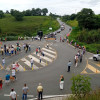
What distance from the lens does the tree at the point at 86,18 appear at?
5677 cm

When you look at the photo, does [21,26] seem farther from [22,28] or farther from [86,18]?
[86,18]

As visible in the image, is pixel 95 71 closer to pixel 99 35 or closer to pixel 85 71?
pixel 85 71

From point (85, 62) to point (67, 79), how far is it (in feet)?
23.7

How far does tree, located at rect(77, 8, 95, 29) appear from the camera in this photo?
5677 cm

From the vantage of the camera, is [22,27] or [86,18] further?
[22,27]

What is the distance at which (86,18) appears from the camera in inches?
2243

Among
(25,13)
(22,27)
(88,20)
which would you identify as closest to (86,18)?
(88,20)

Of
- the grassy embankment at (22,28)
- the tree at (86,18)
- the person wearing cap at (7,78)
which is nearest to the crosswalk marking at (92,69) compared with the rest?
the person wearing cap at (7,78)

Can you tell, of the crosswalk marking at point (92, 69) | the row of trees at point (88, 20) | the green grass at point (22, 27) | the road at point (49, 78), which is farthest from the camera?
the green grass at point (22, 27)

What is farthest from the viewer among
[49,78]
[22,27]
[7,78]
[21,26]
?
[21,26]

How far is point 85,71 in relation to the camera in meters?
17.9

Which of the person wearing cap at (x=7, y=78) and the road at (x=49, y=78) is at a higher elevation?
the person wearing cap at (x=7, y=78)

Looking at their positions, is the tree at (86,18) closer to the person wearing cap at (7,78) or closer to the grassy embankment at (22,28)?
the grassy embankment at (22,28)

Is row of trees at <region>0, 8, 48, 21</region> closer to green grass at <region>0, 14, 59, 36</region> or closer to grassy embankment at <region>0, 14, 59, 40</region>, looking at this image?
green grass at <region>0, 14, 59, 36</region>
